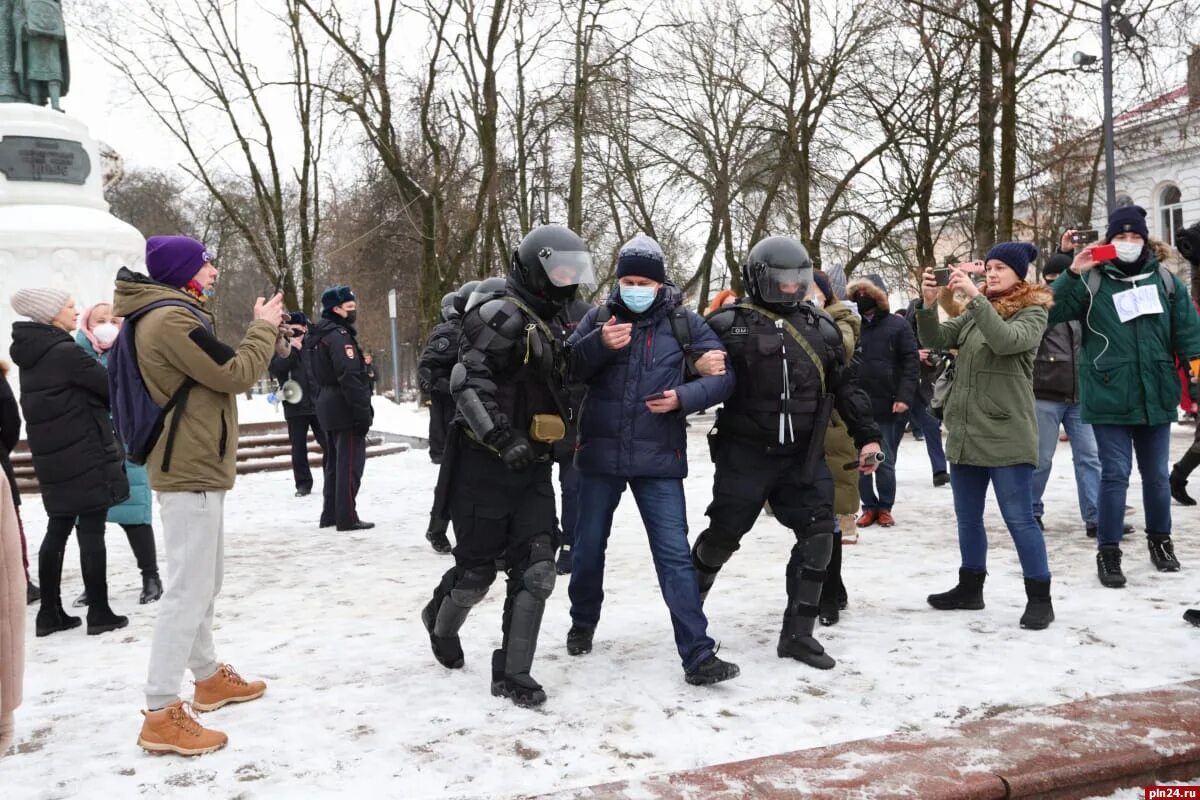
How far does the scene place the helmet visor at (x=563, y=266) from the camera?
167 inches

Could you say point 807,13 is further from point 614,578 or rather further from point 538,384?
point 538,384

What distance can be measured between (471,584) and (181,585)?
1148 mm

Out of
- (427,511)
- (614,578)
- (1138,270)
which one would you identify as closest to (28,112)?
(427,511)

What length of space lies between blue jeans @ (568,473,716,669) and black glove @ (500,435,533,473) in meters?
0.72

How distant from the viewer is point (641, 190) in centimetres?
2519

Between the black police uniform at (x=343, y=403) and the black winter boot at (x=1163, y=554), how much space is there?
19.4 feet

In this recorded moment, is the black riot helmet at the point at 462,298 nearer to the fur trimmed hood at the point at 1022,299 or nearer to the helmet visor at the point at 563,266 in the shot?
the helmet visor at the point at 563,266

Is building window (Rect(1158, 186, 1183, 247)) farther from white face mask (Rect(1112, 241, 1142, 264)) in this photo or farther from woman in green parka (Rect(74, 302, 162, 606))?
woman in green parka (Rect(74, 302, 162, 606))

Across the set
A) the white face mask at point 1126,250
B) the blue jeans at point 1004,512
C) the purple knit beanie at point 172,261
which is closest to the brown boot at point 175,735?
the purple knit beanie at point 172,261

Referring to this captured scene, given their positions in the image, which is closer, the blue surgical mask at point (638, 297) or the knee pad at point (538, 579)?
the knee pad at point (538, 579)

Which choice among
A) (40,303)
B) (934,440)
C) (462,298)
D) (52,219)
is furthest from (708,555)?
(52,219)

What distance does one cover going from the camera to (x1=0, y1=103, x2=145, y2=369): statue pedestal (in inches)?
542

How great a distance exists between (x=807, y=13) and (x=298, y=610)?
19.1m

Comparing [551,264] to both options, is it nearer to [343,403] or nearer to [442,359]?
[442,359]
